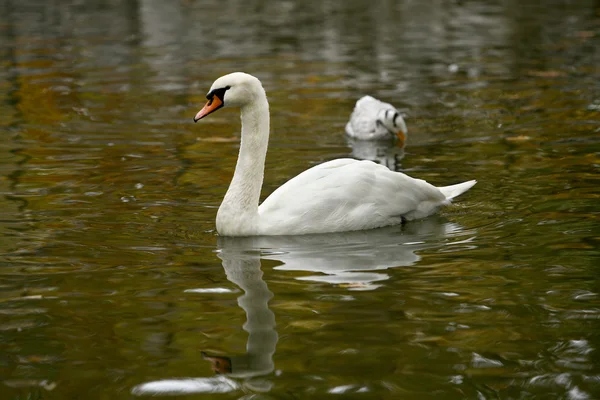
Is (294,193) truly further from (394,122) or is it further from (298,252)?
(394,122)

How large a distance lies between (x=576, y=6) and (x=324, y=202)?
25.2 meters

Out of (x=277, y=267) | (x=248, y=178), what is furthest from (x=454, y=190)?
(x=277, y=267)

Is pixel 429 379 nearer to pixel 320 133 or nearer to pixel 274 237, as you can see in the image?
pixel 274 237

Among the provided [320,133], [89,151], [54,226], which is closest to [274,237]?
[54,226]

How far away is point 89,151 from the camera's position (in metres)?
12.7

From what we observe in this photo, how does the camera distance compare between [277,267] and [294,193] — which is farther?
[294,193]

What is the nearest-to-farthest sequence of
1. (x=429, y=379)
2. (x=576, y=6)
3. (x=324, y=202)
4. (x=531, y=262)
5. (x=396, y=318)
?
(x=429, y=379) → (x=396, y=318) → (x=531, y=262) → (x=324, y=202) → (x=576, y=6)

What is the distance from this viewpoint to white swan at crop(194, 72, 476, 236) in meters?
8.52

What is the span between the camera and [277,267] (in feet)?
25.1

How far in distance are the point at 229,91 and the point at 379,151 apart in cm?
505

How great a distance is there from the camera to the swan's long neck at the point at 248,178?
8555 mm

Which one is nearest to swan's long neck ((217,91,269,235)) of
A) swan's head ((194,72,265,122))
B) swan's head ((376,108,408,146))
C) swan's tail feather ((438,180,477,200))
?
swan's head ((194,72,265,122))

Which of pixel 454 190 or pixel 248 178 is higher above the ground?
pixel 248 178

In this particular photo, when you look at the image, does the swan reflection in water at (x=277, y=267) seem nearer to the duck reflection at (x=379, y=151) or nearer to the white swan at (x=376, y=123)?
the duck reflection at (x=379, y=151)
